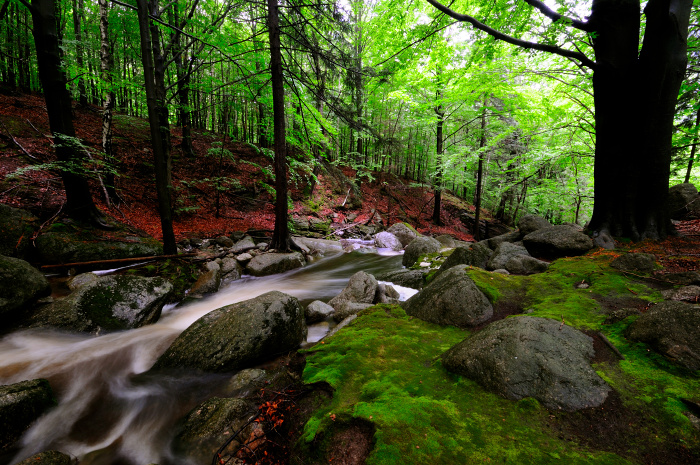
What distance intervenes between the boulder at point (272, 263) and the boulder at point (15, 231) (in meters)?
4.53

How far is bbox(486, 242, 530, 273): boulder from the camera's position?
18.8 ft

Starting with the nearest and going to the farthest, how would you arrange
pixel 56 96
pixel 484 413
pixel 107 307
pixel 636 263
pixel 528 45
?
pixel 484 413 → pixel 636 263 → pixel 107 307 → pixel 528 45 → pixel 56 96

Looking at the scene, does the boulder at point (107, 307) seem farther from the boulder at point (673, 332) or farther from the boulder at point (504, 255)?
the boulder at point (504, 255)

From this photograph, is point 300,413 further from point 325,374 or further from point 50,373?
point 50,373

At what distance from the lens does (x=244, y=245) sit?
9.19 metres

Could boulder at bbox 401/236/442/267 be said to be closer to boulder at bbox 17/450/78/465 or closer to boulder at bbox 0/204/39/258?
boulder at bbox 17/450/78/465

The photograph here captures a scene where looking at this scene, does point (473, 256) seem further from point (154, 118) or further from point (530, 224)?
point (154, 118)

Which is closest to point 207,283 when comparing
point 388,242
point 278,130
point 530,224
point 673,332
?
point 278,130

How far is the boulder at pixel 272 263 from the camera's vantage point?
7.98 meters

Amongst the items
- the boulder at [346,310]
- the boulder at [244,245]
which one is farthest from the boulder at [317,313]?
the boulder at [244,245]

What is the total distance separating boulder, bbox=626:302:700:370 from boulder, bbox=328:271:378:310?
3946 mm

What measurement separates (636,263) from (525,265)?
1.53 meters

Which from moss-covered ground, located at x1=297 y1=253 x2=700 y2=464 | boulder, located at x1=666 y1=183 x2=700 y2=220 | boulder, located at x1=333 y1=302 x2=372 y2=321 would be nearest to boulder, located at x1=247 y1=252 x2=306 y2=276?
boulder, located at x1=333 y1=302 x2=372 y2=321

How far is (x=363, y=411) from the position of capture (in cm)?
185
